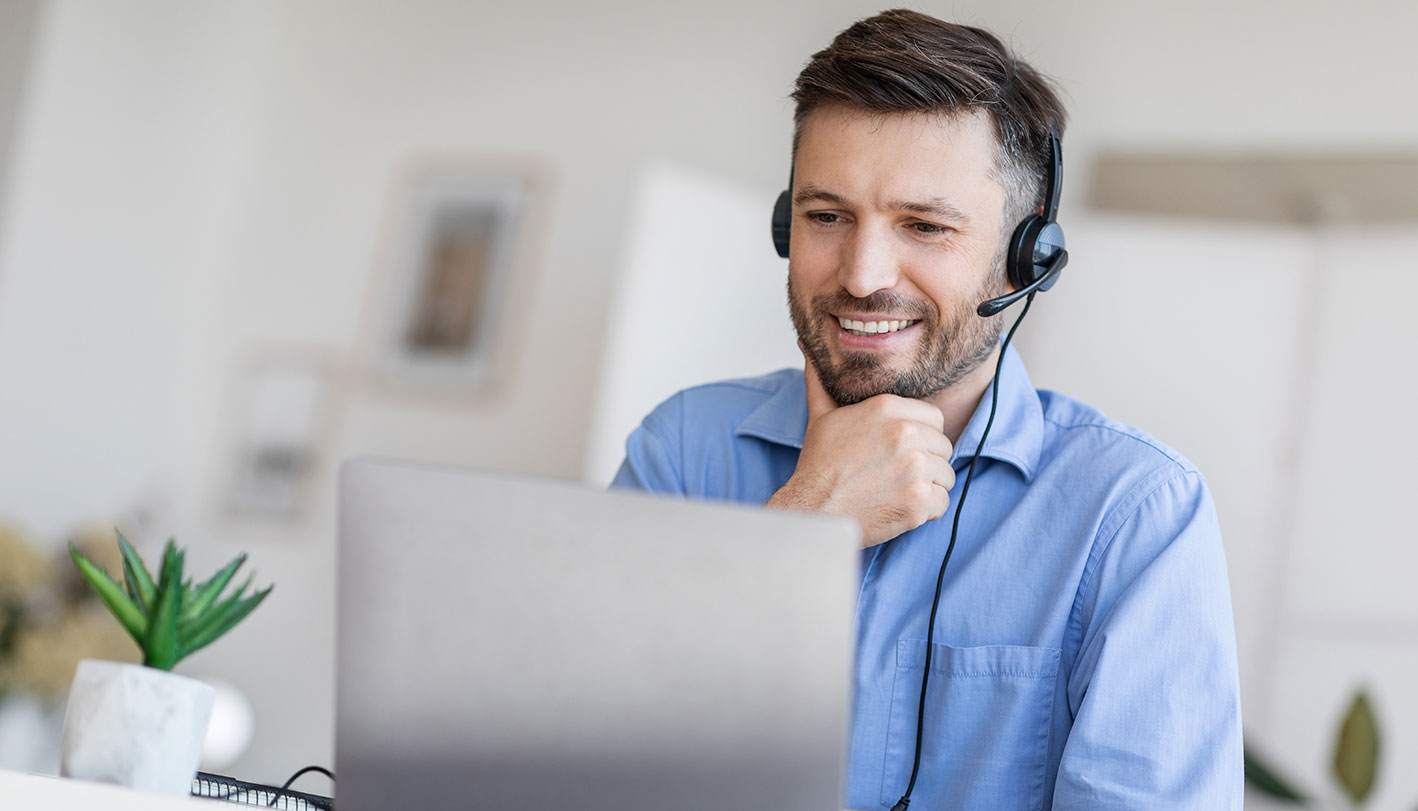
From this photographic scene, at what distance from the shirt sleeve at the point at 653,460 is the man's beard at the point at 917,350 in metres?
0.21

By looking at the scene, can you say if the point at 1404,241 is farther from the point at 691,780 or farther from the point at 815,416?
the point at 691,780

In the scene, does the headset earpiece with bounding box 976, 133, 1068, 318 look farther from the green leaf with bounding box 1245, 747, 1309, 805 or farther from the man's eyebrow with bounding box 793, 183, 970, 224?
the green leaf with bounding box 1245, 747, 1309, 805

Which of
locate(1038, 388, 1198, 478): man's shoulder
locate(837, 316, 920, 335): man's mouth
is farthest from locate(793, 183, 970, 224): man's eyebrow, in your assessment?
locate(1038, 388, 1198, 478): man's shoulder

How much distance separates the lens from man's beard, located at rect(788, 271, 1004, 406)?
1347 millimetres

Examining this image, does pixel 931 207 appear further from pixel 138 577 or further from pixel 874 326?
pixel 138 577

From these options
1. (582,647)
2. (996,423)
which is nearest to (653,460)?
(996,423)

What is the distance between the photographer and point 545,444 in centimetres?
318

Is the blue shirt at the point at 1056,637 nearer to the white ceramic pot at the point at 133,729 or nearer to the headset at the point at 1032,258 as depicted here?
the headset at the point at 1032,258

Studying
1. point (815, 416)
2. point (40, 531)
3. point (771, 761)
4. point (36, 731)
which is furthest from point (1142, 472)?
point (40, 531)

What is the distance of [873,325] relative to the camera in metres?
1.36

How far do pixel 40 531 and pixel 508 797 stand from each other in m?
3.01

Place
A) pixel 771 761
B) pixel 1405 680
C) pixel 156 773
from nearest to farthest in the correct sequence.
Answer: pixel 771 761 < pixel 156 773 < pixel 1405 680

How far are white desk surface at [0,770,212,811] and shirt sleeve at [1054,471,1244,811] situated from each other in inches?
27.2

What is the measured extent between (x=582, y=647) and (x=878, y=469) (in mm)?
565
